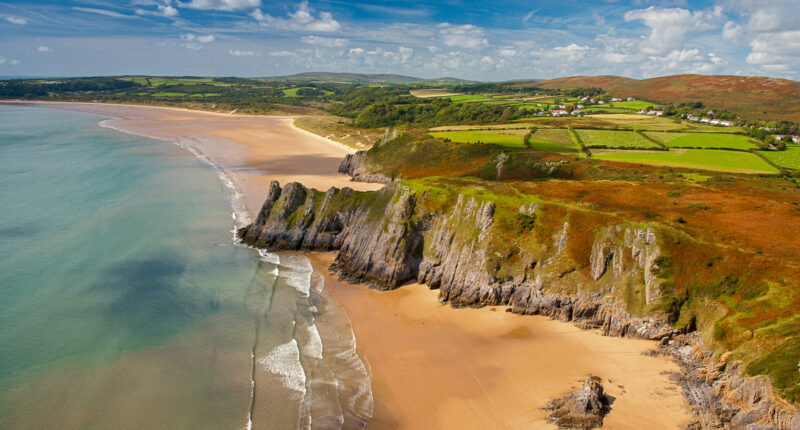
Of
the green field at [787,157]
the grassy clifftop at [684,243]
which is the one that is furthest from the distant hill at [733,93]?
the grassy clifftop at [684,243]

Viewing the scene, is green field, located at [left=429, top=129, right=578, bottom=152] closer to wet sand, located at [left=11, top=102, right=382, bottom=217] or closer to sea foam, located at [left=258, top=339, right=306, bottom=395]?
wet sand, located at [left=11, top=102, right=382, bottom=217]

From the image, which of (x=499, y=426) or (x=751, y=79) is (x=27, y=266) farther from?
(x=751, y=79)

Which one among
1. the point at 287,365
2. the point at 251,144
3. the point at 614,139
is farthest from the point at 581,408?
the point at 251,144

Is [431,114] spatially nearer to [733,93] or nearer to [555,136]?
[555,136]

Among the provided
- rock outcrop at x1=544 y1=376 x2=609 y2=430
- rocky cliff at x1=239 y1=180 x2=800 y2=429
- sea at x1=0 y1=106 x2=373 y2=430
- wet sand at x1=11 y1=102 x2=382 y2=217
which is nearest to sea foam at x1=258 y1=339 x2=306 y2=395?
sea at x1=0 y1=106 x2=373 y2=430

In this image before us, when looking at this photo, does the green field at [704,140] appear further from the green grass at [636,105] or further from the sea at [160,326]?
the sea at [160,326]
